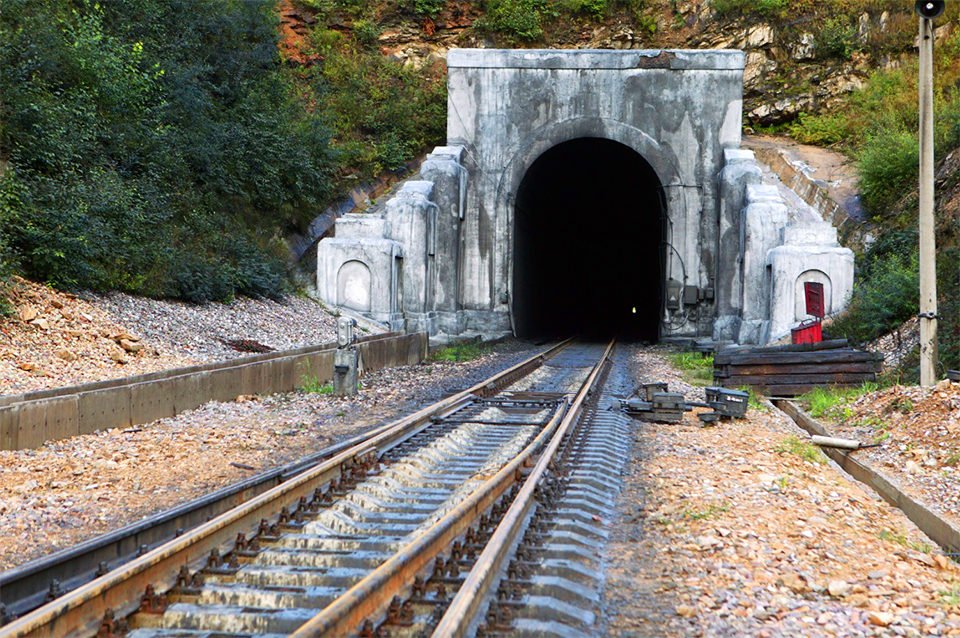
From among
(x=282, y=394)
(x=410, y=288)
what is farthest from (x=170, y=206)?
(x=282, y=394)

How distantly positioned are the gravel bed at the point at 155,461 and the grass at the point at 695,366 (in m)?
5.83

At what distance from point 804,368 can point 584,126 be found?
1379cm

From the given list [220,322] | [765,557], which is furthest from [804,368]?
[220,322]

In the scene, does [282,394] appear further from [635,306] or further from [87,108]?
[635,306]

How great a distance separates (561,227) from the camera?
120 feet

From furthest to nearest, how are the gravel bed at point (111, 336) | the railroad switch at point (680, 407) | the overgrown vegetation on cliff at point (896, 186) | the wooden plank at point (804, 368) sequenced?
the overgrown vegetation on cliff at point (896, 186) < the wooden plank at point (804, 368) < the gravel bed at point (111, 336) < the railroad switch at point (680, 407)

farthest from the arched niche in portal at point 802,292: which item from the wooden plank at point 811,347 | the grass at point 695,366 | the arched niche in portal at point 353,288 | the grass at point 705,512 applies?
the grass at point 705,512

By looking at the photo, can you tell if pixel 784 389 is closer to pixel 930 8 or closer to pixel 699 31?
pixel 930 8

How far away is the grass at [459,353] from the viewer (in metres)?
17.7

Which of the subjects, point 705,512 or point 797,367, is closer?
point 705,512

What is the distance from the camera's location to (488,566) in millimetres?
3902

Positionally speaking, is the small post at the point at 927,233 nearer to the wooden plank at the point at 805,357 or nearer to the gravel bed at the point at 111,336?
the wooden plank at the point at 805,357

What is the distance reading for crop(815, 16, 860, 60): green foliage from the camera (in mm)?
32031

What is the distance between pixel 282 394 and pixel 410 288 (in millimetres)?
10938
